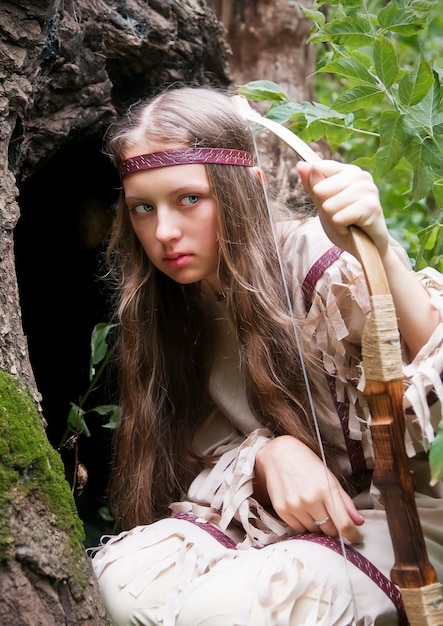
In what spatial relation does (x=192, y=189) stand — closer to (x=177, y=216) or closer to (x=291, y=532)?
(x=177, y=216)

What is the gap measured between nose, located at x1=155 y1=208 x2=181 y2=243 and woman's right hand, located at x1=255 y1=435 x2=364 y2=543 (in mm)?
544

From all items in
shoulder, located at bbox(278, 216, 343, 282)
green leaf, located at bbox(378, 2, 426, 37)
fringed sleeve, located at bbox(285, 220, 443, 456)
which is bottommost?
fringed sleeve, located at bbox(285, 220, 443, 456)

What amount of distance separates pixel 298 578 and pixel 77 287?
1.65 meters

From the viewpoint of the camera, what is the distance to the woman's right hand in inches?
62.3

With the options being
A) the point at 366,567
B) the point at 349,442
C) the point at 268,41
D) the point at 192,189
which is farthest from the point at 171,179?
the point at 268,41

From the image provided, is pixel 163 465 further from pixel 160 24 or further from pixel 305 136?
pixel 160 24

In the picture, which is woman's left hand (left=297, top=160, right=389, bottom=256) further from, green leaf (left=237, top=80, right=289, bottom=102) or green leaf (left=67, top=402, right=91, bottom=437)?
green leaf (left=67, top=402, right=91, bottom=437)

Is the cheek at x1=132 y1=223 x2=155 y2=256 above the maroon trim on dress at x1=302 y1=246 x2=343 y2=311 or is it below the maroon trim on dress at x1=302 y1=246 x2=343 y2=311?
above

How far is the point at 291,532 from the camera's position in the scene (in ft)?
5.63

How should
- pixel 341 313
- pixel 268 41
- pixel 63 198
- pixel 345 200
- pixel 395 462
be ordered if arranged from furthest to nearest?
pixel 268 41, pixel 63 198, pixel 341 313, pixel 345 200, pixel 395 462

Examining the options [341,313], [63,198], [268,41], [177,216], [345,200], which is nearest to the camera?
[345,200]

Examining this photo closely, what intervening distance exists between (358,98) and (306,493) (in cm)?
96

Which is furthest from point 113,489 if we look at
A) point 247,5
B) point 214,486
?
point 247,5

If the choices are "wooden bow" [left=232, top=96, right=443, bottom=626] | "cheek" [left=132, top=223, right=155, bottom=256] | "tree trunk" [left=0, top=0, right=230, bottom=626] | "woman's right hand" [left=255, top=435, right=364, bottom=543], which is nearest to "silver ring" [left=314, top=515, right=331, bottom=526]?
"woman's right hand" [left=255, top=435, right=364, bottom=543]
